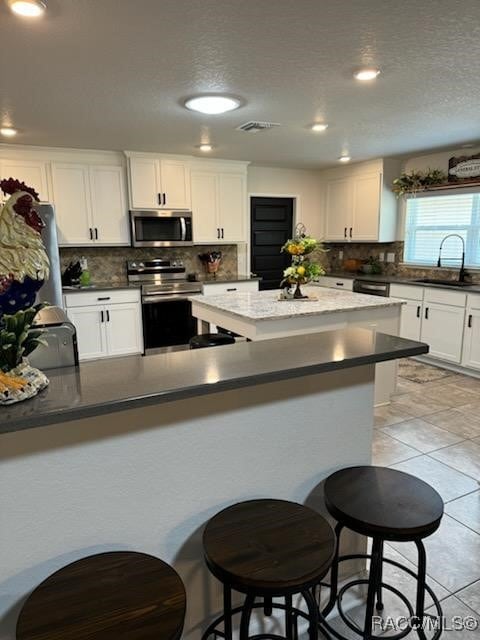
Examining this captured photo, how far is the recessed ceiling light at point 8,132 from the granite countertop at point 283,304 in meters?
2.17

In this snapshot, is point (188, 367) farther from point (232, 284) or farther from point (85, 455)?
point (232, 284)

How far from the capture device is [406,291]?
16.7 ft

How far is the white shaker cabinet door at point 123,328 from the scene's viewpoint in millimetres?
4922

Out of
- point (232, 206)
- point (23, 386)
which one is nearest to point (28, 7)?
point (23, 386)

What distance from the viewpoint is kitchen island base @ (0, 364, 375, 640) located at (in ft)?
3.82

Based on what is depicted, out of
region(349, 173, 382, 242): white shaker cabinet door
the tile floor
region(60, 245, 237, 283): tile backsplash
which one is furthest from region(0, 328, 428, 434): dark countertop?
region(349, 173, 382, 242): white shaker cabinet door

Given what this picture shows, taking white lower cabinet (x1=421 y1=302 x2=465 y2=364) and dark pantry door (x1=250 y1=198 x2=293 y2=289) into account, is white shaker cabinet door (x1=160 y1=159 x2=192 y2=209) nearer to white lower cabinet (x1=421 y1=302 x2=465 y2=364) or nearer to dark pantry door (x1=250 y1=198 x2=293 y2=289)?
dark pantry door (x1=250 y1=198 x2=293 y2=289)

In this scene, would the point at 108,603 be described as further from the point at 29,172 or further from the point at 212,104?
the point at 29,172

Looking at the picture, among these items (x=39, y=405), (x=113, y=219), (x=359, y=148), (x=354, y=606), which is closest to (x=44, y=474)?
(x=39, y=405)

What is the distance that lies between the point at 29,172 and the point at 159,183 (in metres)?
1.38

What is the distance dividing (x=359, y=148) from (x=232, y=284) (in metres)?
2.15

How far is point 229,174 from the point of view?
216 inches

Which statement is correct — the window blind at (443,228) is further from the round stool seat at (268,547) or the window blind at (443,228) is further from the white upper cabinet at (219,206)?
the round stool seat at (268,547)

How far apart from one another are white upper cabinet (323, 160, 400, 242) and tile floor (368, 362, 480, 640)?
2206 millimetres
